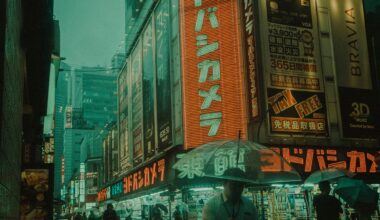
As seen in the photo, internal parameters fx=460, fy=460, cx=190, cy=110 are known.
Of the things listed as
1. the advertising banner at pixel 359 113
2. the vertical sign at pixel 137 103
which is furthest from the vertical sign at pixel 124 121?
the advertising banner at pixel 359 113

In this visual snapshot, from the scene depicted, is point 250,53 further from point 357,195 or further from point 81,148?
point 81,148

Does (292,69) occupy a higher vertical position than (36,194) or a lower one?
higher

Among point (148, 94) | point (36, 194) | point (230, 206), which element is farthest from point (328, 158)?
point (230, 206)

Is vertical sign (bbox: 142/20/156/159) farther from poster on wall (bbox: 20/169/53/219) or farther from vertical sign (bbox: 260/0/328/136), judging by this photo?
poster on wall (bbox: 20/169/53/219)

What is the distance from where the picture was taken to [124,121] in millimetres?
38969

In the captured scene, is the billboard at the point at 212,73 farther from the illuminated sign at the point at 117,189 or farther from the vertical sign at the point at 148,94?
the illuminated sign at the point at 117,189

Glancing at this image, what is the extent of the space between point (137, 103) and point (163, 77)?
7750mm

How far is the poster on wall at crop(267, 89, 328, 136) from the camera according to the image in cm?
1975

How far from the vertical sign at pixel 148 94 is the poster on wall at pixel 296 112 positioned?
30.4 ft

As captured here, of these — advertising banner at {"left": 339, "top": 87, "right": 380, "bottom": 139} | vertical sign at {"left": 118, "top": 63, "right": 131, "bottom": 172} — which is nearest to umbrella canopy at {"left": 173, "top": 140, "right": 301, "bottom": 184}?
advertising banner at {"left": 339, "top": 87, "right": 380, "bottom": 139}

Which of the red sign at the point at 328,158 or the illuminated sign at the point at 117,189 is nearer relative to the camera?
the red sign at the point at 328,158

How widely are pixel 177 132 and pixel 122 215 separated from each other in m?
16.6

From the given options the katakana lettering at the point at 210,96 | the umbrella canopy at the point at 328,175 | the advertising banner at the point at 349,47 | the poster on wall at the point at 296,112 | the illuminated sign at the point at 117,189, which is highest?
the advertising banner at the point at 349,47

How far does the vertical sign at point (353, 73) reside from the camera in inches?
857
